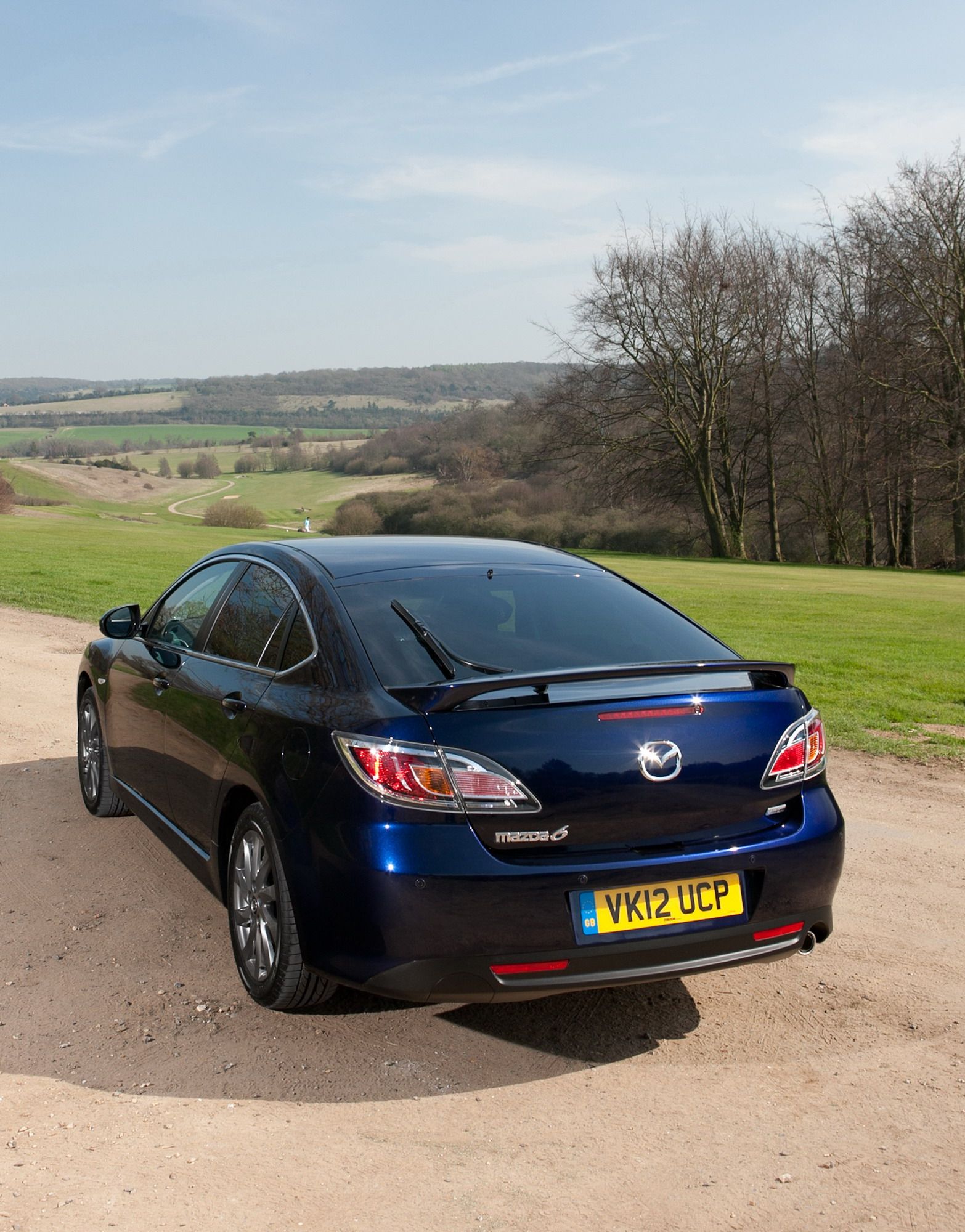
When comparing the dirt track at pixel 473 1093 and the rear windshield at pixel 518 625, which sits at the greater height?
the rear windshield at pixel 518 625

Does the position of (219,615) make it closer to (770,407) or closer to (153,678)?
(153,678)

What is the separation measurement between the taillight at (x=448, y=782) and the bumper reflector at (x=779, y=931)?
34.7 inches

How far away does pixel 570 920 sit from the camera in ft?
10.9

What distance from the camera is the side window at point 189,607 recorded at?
5.07 metres

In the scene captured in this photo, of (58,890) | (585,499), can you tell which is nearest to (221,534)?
(585,499)

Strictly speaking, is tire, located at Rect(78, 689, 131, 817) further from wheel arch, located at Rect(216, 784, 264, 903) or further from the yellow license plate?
the yellow license plate

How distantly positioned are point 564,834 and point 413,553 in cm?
170

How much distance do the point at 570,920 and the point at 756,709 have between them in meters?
0.93

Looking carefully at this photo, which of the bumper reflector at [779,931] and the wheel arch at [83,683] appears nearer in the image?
the bumper reflector at [779,931]

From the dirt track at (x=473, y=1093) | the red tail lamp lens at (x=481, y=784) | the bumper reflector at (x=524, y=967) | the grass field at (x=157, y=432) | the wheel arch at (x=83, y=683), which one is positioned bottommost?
the dirt track at (x=473, y=1093)

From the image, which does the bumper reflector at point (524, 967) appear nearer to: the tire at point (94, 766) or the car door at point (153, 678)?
the car door at point (153, 678)

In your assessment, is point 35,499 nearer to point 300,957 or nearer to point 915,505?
point 915,505

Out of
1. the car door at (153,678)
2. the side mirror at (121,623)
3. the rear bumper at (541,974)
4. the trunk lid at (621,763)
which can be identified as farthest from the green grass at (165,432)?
the rear bumper at (541,974)

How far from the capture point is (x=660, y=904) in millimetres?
3414
